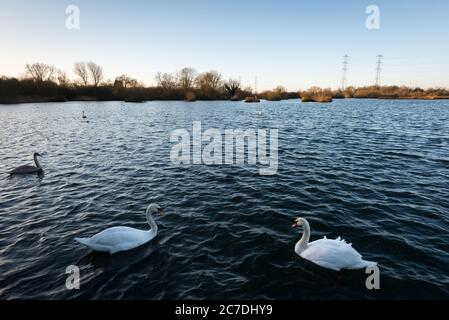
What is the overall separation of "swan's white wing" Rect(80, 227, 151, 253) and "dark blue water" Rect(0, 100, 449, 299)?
9.8 inches

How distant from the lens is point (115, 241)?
7.20m

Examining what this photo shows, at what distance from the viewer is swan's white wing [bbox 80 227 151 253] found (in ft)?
23.5

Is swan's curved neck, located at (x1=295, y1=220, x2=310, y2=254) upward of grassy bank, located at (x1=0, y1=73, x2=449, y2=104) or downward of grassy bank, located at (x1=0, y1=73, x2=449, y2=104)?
downward

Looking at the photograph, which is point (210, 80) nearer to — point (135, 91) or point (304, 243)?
point (135, 91)

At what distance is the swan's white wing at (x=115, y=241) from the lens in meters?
7.16

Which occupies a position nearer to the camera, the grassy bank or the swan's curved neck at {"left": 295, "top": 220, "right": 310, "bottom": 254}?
the swan's curved neck at {"left": 295, "top": 220, "right": 310, "bottom": 254}

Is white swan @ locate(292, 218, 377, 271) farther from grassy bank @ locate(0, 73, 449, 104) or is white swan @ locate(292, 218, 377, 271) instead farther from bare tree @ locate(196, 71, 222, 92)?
bare tree @ locate(196, 71, 222, 92)

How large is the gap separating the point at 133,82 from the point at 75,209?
115367 mm

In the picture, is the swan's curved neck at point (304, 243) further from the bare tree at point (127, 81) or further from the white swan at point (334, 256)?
the bare tree at point (127, 81)

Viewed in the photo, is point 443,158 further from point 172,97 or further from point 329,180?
point 172,97

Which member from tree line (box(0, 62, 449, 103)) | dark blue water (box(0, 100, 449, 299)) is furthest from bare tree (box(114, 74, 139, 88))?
dark blue water (box(0, 100, 449, 299))

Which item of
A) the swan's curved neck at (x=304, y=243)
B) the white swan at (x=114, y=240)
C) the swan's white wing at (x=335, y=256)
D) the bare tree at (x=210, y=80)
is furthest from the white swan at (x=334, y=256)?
the bare tree at (x=210, y=80)

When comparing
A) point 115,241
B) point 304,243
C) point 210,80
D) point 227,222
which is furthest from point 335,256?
point 210,80
